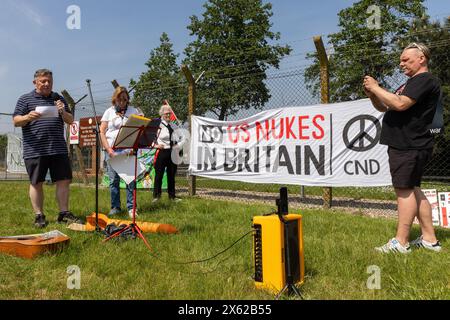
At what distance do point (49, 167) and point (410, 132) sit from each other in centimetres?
416

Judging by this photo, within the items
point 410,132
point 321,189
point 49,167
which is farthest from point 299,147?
point 49,167

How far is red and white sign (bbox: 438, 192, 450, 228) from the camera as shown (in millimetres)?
4816

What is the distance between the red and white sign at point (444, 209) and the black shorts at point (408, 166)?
175cm

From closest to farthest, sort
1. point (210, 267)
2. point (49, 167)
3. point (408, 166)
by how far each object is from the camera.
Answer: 1. point (210, 267)
2. point (408, 166)
3. point (49, 167)

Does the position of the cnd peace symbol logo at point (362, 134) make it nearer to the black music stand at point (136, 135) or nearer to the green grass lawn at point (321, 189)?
the green grass lawn at point (321, 189)

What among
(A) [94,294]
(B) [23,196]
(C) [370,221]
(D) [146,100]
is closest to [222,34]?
(D) [146,100]

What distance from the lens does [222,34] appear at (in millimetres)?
36062

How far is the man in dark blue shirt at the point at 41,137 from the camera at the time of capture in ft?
15.6

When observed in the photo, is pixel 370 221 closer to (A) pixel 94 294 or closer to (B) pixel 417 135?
(B) pixel 417 135

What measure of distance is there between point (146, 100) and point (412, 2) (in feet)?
83.6

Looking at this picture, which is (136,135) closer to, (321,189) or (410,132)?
(410,132)

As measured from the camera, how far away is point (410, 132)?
340 cm

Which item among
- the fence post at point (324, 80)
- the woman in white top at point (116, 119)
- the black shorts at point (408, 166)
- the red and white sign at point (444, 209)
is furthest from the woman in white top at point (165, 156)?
the black shorts at point (408, 166)

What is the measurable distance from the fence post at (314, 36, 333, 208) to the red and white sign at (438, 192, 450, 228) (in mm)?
1806
